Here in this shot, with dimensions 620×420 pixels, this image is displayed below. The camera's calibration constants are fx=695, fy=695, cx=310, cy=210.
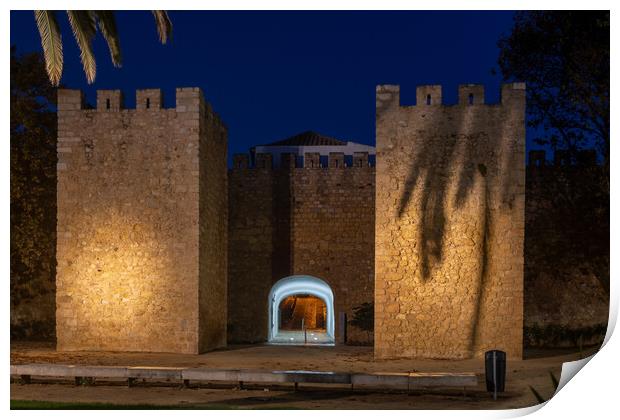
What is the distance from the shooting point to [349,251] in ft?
54.4

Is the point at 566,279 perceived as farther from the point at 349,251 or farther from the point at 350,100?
the point at 350,100

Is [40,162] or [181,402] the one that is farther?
[40,162]

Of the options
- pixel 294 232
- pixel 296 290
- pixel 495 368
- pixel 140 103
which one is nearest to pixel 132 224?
pixel 140 103

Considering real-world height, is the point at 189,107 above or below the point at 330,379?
above

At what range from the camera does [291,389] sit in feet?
30.4

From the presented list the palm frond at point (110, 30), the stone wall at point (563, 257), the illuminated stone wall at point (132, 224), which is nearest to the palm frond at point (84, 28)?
the palm frond at point (110, 30)

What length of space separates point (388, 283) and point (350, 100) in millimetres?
54872

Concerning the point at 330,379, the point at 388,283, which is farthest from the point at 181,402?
the point at 388,283

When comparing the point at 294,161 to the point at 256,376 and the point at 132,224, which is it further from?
the point at 256,376

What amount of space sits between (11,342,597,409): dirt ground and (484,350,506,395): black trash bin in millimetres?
181

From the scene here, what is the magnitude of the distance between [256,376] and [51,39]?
498 cm

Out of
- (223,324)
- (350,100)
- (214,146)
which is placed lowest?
(223,324)

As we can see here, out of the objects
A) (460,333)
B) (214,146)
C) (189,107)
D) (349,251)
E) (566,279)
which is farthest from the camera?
(349,251)

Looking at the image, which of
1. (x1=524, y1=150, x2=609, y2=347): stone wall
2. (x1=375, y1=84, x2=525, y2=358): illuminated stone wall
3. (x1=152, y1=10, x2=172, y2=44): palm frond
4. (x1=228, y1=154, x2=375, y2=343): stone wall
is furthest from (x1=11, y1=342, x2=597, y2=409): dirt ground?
(x1=152, y1=10, x2=172, y2=44): palm frond
